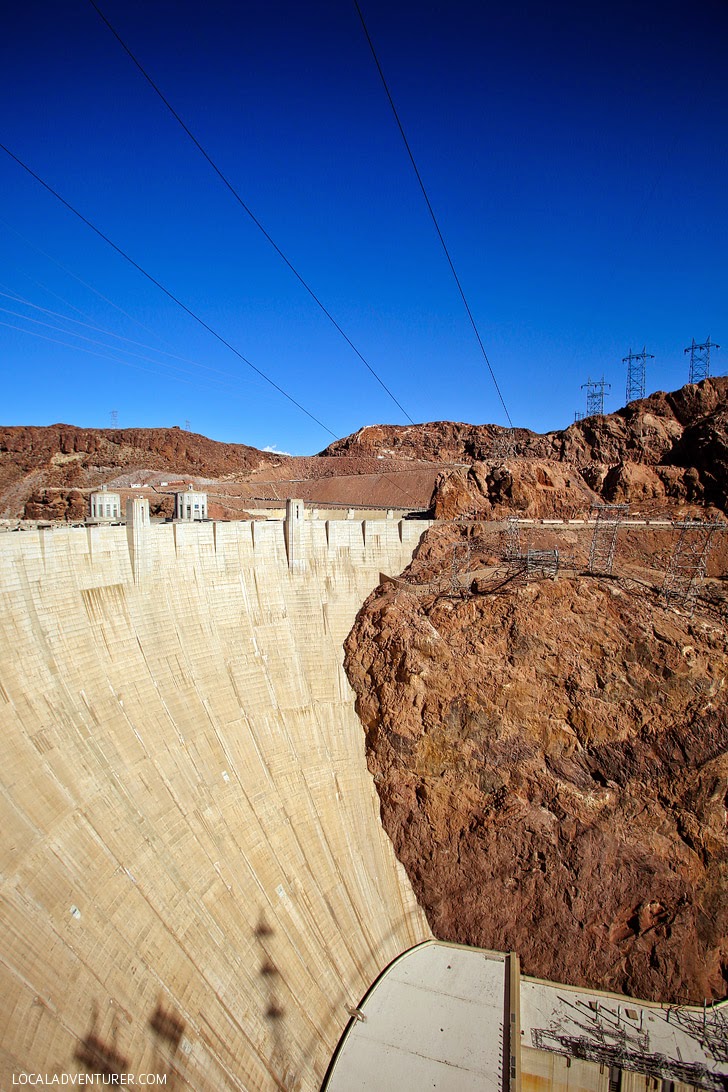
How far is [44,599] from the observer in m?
14.4

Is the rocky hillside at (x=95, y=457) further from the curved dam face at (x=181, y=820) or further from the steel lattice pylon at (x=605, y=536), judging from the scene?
the steel lattice pylon at (x=605, y=536)

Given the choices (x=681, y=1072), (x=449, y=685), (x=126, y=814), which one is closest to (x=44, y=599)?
(x=126, y=814)

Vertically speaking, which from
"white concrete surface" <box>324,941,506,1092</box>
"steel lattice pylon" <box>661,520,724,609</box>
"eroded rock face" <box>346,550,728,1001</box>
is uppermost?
"steel lattice pylon" <box>661,520,724,609</box>

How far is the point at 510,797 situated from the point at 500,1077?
21.8ft

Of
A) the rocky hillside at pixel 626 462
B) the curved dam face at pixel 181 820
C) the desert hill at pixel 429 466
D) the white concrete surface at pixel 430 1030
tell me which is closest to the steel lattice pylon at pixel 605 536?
the desert hill at pixel 429 466

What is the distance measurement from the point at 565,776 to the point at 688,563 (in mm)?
11566

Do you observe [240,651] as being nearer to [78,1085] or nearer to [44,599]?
[44,599]

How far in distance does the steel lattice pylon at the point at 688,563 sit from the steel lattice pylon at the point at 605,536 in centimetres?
229

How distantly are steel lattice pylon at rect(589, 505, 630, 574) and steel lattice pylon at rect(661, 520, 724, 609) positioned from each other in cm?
229

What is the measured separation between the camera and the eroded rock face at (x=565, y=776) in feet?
54.2

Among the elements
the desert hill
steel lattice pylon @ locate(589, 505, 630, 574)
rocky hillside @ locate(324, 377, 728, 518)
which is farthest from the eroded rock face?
the desert hill

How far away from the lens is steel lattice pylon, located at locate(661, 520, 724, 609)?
2092cm

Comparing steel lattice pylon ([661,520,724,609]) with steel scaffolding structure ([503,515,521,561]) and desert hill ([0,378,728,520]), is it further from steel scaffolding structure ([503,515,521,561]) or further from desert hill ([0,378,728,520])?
steel scaffolding structure ([503,515,521,561])

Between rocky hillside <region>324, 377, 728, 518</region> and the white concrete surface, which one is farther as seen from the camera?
rocky hillside <region>324, 377, 728, 518</region>
